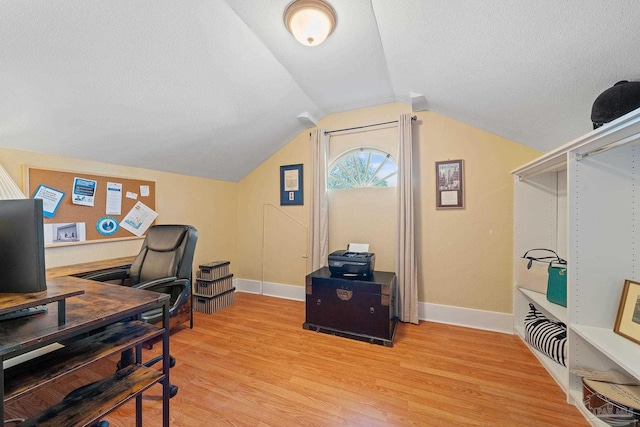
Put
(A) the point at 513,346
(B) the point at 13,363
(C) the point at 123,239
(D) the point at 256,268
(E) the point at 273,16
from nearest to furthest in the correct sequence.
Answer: (B) the point at 13,363 → (E) the point at 273,16 → (A) the point at 513,346 → (C) the point at 123,239 → (D) the point at 256,268

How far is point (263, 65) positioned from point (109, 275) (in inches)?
82.4

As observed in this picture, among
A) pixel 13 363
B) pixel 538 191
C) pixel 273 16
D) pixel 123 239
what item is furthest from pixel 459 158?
pixel 123 239

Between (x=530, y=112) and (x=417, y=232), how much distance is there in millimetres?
1410

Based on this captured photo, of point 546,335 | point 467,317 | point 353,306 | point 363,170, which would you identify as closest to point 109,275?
point 353,306

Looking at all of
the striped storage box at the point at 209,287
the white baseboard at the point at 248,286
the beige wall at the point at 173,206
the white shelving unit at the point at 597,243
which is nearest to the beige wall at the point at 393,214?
the beige wall at the point at 173,206

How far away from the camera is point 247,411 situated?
4.79 ft

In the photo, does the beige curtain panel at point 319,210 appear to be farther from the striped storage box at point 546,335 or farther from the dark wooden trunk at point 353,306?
the striped storage box at point 546,335

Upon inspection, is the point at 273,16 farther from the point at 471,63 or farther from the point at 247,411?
the point at 247,411

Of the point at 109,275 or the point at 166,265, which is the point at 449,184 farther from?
the point at 109,275

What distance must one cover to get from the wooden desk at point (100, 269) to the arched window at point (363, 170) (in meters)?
2.16

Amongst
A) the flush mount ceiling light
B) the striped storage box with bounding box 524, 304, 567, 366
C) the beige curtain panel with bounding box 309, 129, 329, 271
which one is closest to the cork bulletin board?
the beige curtain panel with bounding box 309, 129, 329, 271

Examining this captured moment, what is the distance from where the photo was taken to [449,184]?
262cm

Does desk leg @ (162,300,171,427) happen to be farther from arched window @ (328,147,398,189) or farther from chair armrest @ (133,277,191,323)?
arched window @ (328,147,398,189)

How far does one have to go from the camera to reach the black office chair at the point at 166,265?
190 cm
